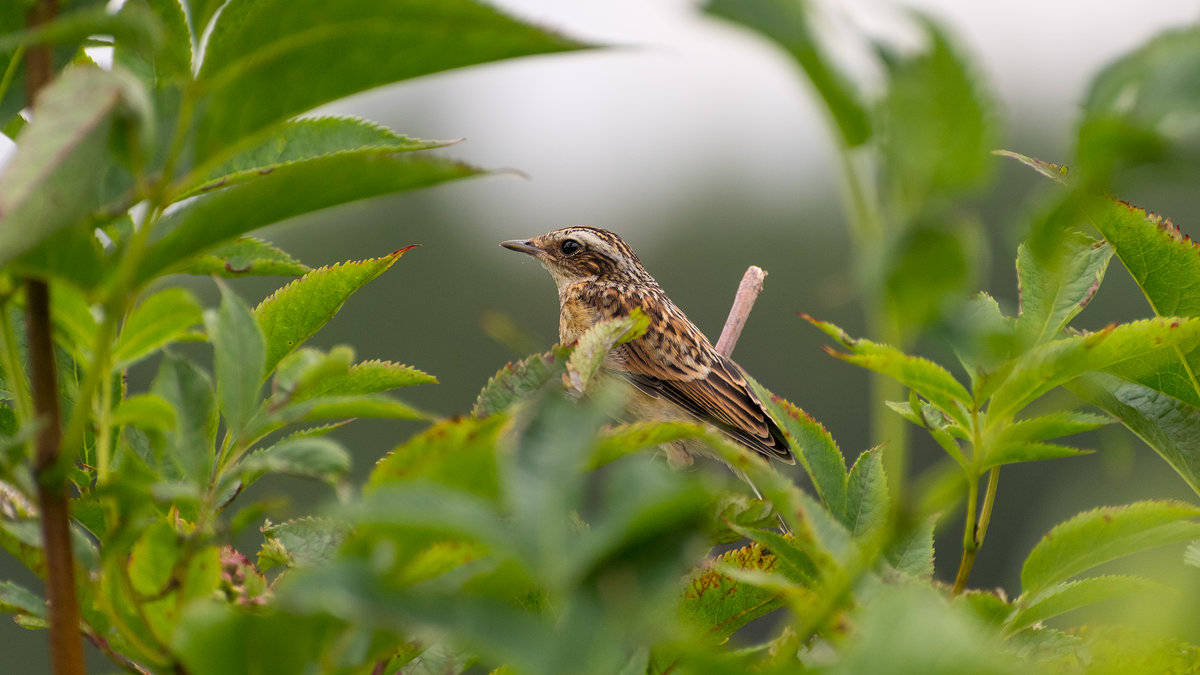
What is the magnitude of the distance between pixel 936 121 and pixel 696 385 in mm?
6502

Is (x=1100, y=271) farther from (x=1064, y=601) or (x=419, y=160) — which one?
(x=419, y=160)

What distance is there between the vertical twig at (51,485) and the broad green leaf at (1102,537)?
79 cm

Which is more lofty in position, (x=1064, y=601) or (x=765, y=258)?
(x=1064, y=601)

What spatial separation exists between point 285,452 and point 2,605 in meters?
0.44

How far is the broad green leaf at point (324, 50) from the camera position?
743mm

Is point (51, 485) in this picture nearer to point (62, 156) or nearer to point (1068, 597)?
point (62, 156)

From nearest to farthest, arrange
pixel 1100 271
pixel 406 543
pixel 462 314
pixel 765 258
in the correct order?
pixel 406 543
pixel 1100 271
pixel 462 314
pixel 765 258

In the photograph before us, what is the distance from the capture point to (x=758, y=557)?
1.44 metres

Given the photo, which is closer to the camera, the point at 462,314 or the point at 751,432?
the point at 751,432

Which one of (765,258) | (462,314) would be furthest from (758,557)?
(765,258)

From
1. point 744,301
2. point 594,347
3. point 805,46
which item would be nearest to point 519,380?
point 594,347

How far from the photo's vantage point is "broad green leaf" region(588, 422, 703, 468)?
868 mm

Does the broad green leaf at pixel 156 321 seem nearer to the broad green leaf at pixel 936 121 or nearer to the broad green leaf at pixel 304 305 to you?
the broad green leaf at pixel 304 305

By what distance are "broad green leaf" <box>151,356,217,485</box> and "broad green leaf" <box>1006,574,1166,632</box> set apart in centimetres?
74
